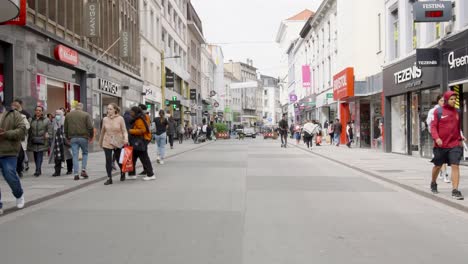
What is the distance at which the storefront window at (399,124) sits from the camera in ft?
68.9

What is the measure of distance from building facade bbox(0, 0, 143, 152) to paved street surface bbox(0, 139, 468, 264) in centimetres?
540

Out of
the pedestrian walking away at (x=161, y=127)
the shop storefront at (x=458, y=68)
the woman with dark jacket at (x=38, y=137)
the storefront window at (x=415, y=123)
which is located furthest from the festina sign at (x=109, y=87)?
the shop storefront at (x=458, y=68)

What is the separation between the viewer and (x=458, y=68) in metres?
14.8

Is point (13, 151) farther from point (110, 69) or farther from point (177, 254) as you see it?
point (110, 69)

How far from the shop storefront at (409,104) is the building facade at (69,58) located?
11504 millimetres

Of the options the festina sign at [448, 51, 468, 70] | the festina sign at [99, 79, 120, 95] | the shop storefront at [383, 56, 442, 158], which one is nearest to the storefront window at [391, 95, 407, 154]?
the shop storefront at [383, 56, 442, 158]

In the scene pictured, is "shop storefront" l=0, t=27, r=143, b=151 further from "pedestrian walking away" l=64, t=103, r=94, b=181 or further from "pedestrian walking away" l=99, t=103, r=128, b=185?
"pedestrian walking away" l=99, t=103, r=128, b=185

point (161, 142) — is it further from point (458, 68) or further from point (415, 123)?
point (415, 123)

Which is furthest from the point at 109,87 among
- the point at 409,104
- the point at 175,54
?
the point at 175,54

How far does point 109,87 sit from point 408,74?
49.3 feet

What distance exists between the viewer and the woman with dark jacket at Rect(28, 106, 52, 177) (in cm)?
1273

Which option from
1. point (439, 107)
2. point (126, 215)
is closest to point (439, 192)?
point (439, 107)

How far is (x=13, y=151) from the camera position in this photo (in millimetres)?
7516

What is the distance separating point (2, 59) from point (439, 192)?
41.4 feet
